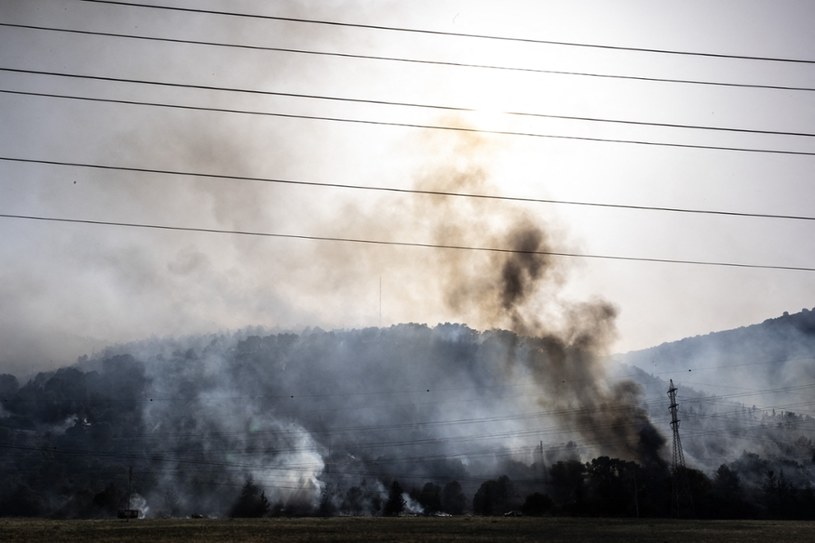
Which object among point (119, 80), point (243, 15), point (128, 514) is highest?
point (243, 15)

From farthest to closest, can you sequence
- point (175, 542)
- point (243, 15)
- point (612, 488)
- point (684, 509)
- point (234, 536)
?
point (612, 488) → point (684, 509) → point (234, 536) → point (175, 542) → point (243, 15)

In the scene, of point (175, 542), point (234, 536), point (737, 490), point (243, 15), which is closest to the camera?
point (243, 15)

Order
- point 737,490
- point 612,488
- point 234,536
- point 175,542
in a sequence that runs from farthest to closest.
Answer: point 737,490 → point 612,488 → point 234,536 → point 175,542

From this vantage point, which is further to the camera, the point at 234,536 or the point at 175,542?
the point at 234,536

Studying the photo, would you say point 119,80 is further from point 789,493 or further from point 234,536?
point 789,493

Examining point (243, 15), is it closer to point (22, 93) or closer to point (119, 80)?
point (119, 80)

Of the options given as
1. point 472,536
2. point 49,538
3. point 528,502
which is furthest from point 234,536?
point 528,502

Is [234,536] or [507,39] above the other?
[507,39]

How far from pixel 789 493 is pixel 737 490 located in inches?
451

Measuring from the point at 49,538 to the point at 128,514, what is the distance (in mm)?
99565

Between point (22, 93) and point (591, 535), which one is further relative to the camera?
point (591, 535)

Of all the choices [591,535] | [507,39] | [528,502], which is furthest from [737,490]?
[507,39]

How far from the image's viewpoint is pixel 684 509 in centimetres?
16150

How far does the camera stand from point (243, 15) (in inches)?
1383
